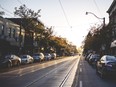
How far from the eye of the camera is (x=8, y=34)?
46281 mm

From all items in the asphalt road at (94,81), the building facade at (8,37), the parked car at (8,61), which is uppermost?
the building facade at (8,37)

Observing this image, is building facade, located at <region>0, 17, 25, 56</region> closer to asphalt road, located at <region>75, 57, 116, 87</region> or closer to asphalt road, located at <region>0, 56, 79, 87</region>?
asphalt road, located at <region>0, 56, 79, 87</region>

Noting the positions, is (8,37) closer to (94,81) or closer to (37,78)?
(37,78)

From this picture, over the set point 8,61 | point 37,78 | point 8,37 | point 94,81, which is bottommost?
point 94,81

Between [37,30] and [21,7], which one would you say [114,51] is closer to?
[37,30]

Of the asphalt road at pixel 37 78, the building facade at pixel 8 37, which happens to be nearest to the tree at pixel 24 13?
the building facade at pixel 8 37

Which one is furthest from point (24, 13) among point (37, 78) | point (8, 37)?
point (37, 78)

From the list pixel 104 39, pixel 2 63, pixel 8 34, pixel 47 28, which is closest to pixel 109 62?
pixel 2 63

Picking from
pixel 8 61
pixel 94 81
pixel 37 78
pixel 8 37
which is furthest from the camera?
pixel 8 37

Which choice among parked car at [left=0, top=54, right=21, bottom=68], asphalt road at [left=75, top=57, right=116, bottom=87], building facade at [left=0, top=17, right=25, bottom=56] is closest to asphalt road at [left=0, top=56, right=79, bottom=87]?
asphalt road at [left=75, top=57, right=116, bottom=87]

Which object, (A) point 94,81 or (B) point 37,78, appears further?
(B) point 37,78

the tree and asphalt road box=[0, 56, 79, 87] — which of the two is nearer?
asphalt road box=[0, 56, 79, 87]

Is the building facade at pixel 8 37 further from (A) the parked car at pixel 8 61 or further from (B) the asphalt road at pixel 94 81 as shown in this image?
(B) the asphalt road at pixel 94 81

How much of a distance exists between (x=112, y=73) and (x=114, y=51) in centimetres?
4003
